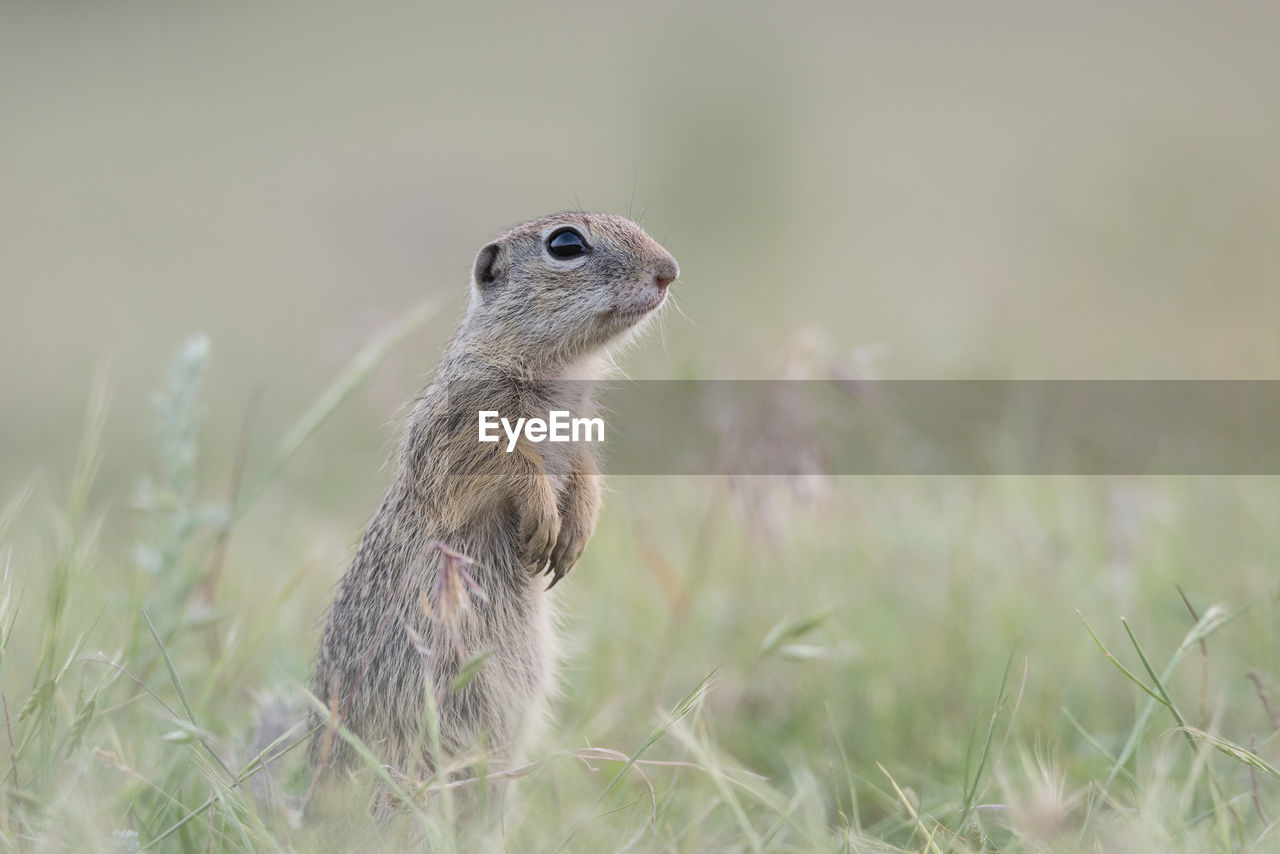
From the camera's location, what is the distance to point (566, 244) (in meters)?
3.36

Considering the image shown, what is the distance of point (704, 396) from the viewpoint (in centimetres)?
431

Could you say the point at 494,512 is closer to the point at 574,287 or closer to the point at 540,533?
the point at 540,533

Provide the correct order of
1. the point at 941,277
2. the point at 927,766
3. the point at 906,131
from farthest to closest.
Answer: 1. the point at 906,131
2. the point at 941,277
3. the point at 927,766

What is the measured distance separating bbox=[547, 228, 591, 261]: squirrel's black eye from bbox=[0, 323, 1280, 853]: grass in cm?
54

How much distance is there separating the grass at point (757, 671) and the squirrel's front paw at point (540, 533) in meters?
0.53

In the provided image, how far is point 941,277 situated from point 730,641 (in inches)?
259

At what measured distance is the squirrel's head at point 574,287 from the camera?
3.21 m

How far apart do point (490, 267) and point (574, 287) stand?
0.41 metres

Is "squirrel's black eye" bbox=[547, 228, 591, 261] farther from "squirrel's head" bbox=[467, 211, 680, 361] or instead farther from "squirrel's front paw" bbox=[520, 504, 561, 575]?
"squirrel's front paw" bbox=[520, 504, 561, 575]

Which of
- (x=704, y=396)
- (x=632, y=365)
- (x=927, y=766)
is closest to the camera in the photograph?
(x=927, y=766)

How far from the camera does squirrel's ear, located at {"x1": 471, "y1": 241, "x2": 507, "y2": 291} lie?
3564 millimetres

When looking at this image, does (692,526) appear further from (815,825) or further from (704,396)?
(815,825)

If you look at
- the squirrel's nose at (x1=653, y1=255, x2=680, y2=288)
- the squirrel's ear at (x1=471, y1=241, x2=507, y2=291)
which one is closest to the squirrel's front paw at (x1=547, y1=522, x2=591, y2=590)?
the squirrel's nose at (x1=653, y1=255, x2=680, y2=288)

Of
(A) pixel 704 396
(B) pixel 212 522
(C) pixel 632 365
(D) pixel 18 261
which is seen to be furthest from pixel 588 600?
(D) pixel 18 261
